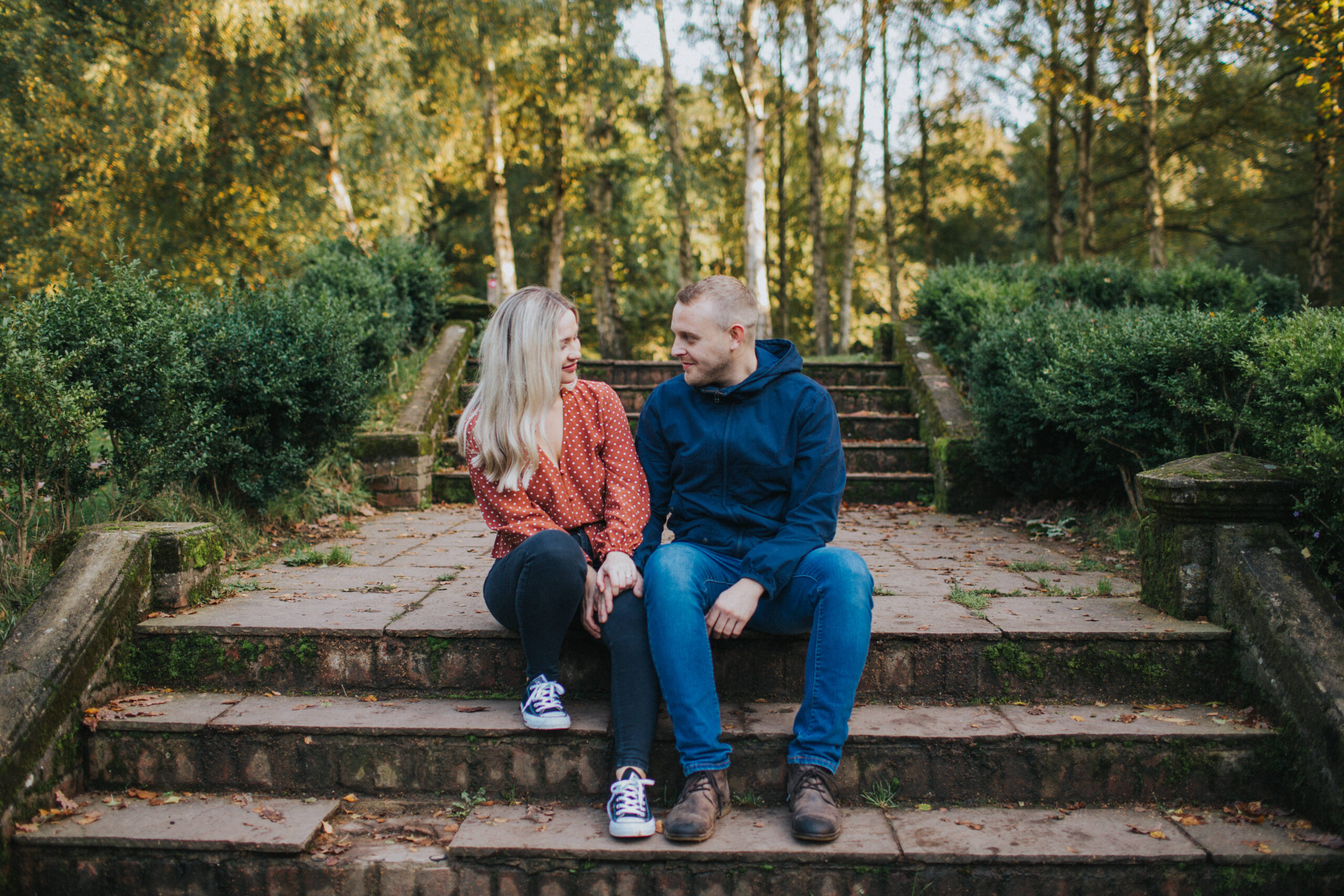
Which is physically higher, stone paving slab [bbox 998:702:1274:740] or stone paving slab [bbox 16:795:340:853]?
stone paving slab [bbox 998:702:1274:740]

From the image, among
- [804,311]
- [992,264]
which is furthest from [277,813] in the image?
[804,311]

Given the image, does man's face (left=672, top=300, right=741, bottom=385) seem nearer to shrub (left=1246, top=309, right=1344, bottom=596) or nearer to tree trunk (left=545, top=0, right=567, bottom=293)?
shrub (left=1246, top=309, right=1344, bottom=596)

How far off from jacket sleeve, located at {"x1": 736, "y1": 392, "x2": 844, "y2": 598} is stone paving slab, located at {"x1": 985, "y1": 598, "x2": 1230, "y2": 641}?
823 millimetres

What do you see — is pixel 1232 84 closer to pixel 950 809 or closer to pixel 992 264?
pixel 992 264

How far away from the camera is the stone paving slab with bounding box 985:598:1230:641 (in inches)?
114

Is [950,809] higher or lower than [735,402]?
lower

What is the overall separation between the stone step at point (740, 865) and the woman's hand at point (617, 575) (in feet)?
2.27

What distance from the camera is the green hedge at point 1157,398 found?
3045 millimetres

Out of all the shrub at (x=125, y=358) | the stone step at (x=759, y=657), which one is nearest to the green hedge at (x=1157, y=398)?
the stone step at (x=759, y=657)

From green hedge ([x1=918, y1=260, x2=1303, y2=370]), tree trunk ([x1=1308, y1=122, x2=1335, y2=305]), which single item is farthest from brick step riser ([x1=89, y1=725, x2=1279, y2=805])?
tree trunk ([x1=1308, y1=122, x2=1335, y2=305])

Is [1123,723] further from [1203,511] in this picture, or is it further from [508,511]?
[508,511]

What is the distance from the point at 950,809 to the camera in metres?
2.55

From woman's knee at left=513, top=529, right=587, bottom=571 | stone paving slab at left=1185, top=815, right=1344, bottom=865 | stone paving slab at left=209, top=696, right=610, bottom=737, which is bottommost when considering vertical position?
stone paving slab at left=1185, top=815, right=1344, bottom=865

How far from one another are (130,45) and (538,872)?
634 inches
